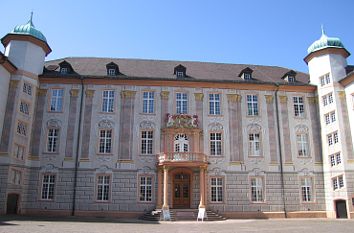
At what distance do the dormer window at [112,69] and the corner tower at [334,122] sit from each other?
58.3ft

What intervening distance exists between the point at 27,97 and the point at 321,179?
2566cm

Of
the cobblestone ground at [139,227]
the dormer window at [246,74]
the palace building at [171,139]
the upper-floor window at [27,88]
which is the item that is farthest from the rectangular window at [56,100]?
the dormer window at [246,74]

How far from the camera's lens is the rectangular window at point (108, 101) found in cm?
3098

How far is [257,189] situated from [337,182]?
650 cm

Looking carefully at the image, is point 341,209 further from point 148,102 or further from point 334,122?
point 148,102

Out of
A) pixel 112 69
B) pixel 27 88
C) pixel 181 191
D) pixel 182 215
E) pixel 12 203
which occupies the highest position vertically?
pixel 112 69

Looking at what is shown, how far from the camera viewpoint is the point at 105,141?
30125 mm

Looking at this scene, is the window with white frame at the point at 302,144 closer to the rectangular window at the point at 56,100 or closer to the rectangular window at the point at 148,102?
the rectangular window at the point at 148,102

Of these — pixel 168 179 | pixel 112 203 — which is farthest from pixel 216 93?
pixel 112 203

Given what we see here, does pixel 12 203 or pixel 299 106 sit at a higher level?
pixel 299 106

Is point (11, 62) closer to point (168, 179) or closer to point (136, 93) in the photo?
point (136, 93)

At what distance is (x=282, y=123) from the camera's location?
103 ft

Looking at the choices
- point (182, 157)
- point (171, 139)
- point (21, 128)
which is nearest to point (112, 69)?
point (171, 139)

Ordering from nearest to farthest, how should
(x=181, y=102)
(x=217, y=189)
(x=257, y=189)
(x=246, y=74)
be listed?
(x=217, y=189)
(x=257, y=189)
(x=181, y=102)
(x=246, y=74)
